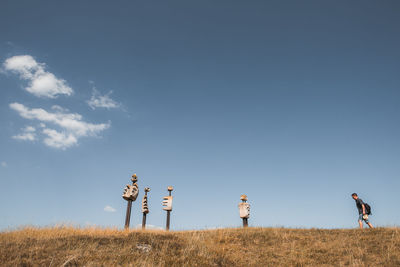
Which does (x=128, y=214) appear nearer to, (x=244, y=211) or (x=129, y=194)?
(x=129, y=194)

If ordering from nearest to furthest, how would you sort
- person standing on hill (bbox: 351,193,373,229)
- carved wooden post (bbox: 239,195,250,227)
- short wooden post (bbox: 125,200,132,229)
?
person standing on hill (bbox: 351,193,373,229) → short wooden post (bbox: 125,200,132,229) → carved wooden post (bbox: 239,195,250,227)

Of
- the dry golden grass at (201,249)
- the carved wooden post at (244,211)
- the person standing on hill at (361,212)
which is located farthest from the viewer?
the carved wooden post at (244,211)

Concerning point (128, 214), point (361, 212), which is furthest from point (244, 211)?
point (128, 214)

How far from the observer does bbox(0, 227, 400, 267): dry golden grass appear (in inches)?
357

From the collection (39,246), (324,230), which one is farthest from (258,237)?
(39,246)

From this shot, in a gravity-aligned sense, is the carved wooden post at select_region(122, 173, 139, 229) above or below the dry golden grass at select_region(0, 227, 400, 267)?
above

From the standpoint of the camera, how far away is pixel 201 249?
436 inches

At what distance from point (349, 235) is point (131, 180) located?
535 inches

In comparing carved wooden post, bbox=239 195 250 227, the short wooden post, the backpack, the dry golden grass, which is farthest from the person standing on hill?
the short wooden post

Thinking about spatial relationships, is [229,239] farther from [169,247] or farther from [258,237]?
[169,247]

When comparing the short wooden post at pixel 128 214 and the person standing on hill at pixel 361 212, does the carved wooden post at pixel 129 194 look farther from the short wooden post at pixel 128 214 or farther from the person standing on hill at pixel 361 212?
the person standing on hill at pixel 361 212

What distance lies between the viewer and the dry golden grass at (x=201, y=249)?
908 centimetres

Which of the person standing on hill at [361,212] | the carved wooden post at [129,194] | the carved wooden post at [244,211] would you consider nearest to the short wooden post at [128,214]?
the carved wooden post at [129,194]

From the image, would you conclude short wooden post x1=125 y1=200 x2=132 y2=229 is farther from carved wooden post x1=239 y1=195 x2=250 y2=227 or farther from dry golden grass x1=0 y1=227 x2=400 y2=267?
carved wooden post x1=239 y1=195 x2=250 y2=227
